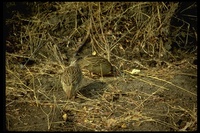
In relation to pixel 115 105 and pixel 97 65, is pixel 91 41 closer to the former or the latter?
pixel 97 65

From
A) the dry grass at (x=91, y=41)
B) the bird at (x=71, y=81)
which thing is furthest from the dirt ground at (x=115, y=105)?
the bird at (x=71, y=81)

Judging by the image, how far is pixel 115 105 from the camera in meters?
4.91

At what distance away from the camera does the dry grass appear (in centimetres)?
552

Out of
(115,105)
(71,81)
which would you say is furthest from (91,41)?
(115,105)

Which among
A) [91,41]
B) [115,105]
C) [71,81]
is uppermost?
[91,41]

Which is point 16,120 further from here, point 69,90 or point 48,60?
point 48,60

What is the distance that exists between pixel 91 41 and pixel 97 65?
1.15 meters

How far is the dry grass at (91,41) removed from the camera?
5.52 meters

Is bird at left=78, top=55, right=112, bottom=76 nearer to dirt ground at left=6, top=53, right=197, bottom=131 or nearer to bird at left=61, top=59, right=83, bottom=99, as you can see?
dirt ground at left=6, top=53, right=197, bottom=131

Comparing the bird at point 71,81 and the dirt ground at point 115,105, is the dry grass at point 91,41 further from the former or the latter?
the bird at point 71,81

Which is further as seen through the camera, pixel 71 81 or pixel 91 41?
pixel 91 41

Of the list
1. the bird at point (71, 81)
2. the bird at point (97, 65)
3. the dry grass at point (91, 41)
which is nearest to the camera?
the bird at point (71, 81)

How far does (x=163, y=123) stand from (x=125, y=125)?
491mm

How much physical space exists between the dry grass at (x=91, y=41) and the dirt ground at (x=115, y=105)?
4 centimetres
